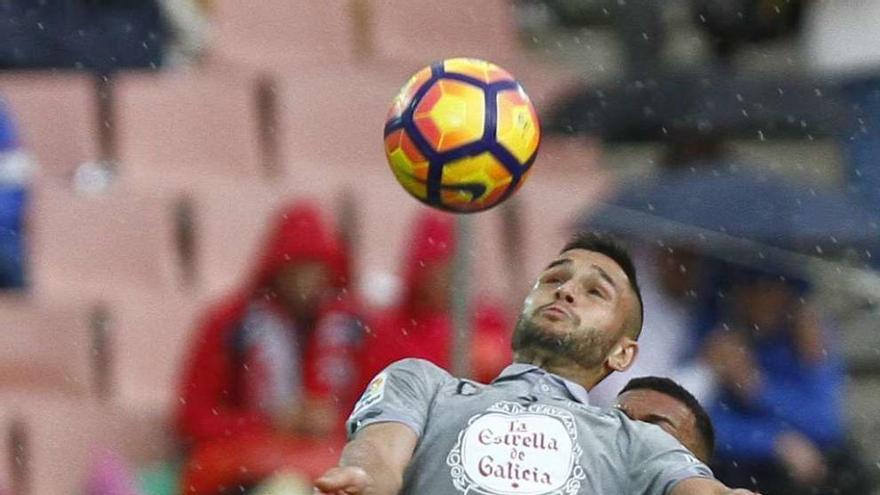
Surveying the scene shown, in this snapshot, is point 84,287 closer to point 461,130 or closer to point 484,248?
point 484,248

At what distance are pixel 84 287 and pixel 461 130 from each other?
397 cm

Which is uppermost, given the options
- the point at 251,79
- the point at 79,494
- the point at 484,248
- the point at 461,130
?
the point at 461,130

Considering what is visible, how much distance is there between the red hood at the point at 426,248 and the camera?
341 inches

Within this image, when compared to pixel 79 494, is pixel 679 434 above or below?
above

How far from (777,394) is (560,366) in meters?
3.33

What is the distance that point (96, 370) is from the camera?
9203 millimetres

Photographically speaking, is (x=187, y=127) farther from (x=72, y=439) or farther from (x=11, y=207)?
(x=72, y=439)

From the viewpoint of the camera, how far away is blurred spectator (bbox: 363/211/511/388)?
830 centimetres

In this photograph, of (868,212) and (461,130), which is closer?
(461,130)

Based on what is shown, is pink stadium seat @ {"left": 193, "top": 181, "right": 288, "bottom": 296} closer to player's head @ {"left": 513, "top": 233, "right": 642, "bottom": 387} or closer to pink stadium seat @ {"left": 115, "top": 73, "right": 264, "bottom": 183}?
pink stadium seat @ {"left": 115, "top": 73, "right": 264, "bottom": 183}

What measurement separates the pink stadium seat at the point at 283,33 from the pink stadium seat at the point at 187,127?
0.70 feet

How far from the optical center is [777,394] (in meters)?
8.55

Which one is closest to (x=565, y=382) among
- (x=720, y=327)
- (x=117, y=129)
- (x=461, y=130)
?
(x=461, y=130)

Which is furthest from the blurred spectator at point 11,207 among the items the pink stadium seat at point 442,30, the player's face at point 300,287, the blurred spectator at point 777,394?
the blurred spectator at point 777,394
